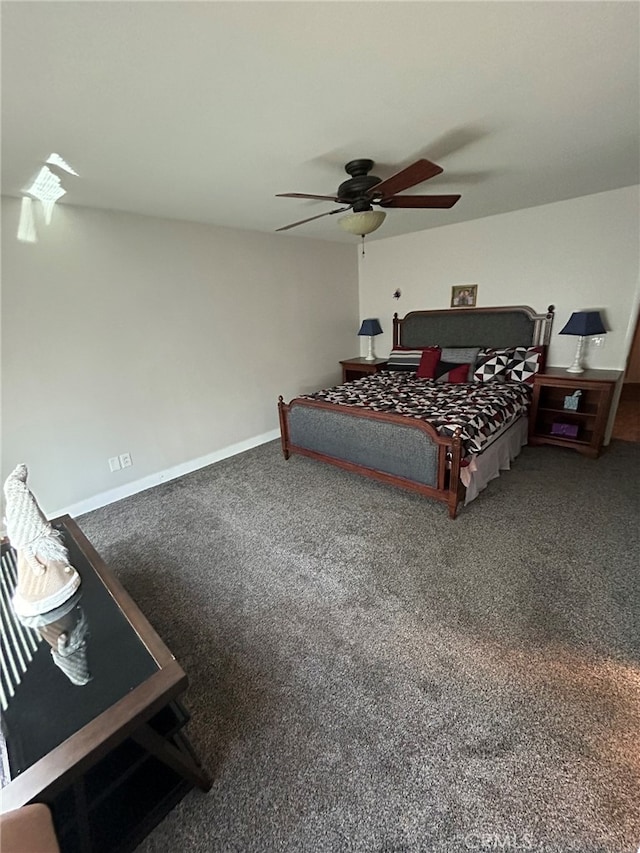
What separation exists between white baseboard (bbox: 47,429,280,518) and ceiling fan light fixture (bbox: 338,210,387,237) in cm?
252

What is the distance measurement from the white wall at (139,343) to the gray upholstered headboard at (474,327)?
133 centimetres

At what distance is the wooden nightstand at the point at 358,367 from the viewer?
4.64m

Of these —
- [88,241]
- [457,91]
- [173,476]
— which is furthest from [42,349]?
[457,91]

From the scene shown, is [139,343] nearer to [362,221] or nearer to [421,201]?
[362,221]

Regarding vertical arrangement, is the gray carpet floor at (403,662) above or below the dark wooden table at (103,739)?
below

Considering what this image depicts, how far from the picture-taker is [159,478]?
11.1 feet

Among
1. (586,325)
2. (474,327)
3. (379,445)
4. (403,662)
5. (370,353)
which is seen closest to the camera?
(403,662)

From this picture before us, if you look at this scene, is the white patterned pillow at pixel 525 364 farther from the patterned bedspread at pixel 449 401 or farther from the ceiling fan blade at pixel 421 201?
the ceiling fan blade at pixel 421 201

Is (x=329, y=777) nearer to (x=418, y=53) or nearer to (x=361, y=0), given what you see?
(x=361, y=0)

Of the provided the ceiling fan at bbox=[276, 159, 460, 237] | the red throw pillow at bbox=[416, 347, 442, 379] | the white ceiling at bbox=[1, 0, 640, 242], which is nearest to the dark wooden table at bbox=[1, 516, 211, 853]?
the white ceiling at bbox=[1, 0, 640, 242]

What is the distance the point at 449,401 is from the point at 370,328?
198cm

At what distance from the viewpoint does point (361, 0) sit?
1.01m

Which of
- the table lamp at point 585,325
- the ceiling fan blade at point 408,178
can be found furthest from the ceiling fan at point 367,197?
the table lamp at point 585,325

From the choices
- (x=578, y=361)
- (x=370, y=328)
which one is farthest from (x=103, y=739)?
(x=370, y=328)
